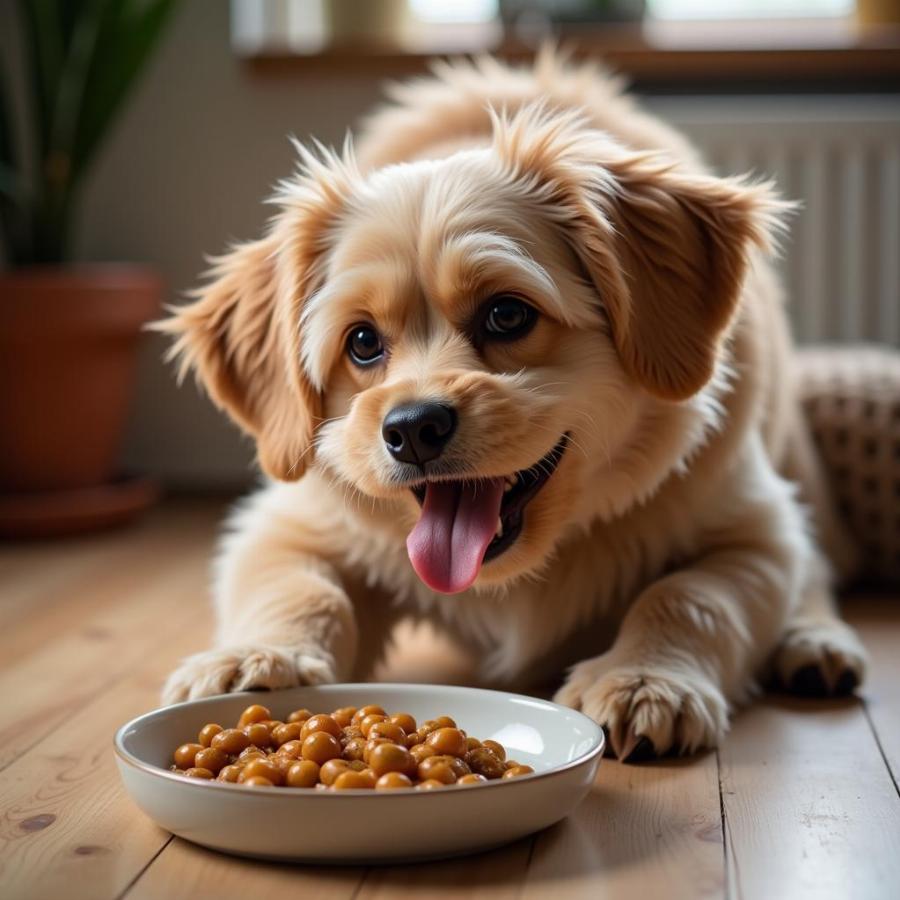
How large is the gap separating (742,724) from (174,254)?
2.57 m

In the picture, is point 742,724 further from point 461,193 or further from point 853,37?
point 853,37

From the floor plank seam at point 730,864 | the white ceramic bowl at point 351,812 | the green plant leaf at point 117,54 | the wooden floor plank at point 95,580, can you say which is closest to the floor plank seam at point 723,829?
the floor plank seam at point 730,864

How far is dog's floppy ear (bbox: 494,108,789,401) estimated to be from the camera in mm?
1725

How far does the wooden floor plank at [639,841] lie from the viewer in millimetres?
1251

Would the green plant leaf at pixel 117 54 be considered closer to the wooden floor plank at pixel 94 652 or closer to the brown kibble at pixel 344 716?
the wooden floor plank at pixel 94 652

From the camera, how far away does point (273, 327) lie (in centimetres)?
192

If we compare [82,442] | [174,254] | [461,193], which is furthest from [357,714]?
[174,254]

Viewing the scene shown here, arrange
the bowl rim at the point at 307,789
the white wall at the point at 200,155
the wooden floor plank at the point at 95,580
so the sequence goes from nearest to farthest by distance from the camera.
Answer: the bowl rim at the point at 307,789, the wooden floor plank at the point at 95,580, the white wall at the point at 200,155

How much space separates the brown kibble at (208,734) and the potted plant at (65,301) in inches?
75.2

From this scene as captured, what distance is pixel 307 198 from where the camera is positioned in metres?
1.86

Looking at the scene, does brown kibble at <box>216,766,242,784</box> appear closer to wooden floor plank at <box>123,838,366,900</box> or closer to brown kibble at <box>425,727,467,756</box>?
wooden floor plank at <box>123,838,366,900</box>

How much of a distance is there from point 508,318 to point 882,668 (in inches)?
34.5

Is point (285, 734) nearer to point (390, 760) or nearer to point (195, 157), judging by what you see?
point (390, 760)

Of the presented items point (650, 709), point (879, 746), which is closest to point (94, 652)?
point (650, 709)
